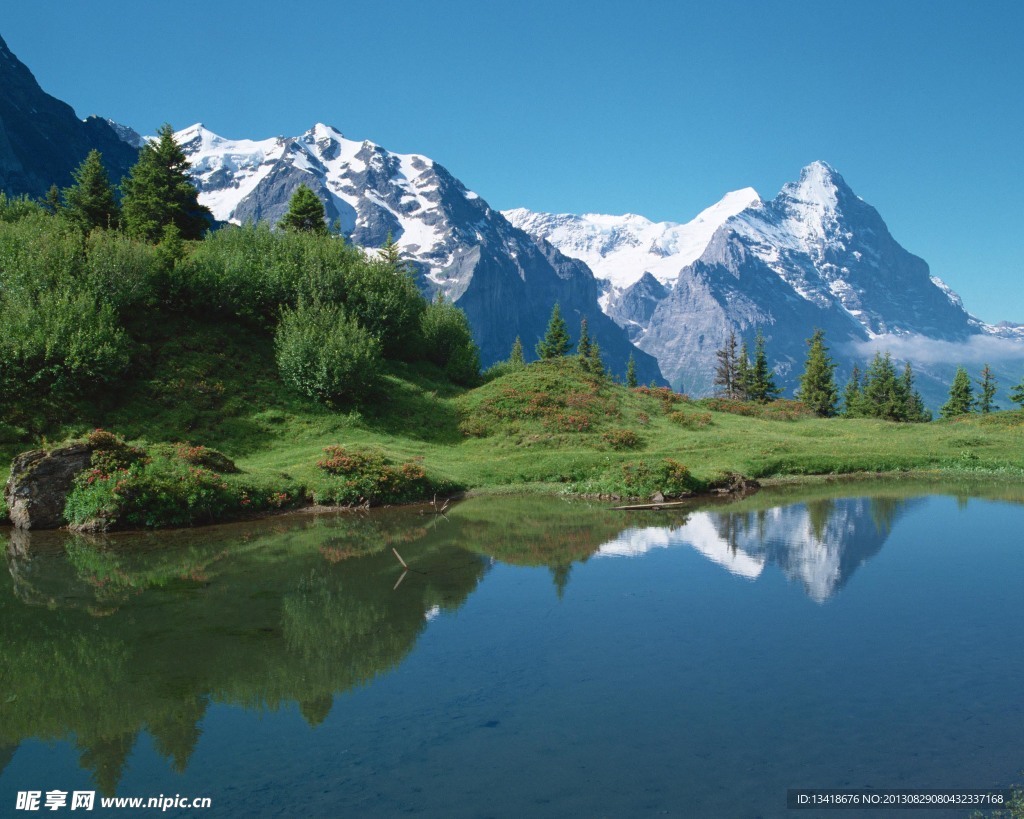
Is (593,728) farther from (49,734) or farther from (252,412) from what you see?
(252,412)

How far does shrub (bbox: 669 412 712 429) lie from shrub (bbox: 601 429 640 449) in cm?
899

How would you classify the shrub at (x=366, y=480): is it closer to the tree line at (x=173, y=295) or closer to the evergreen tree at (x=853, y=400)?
the tree line at (x=173, y=295)

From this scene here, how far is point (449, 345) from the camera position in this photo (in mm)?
66062

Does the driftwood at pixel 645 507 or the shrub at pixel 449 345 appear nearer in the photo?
the driftwood at pixel 645 507

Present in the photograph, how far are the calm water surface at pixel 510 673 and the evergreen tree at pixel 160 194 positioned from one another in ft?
166

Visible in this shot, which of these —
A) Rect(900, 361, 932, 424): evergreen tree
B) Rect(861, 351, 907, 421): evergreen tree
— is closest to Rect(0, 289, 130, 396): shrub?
Rect(861, 351, 907, 421): evergreen tree

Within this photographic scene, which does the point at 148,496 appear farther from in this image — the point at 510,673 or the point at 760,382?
the point at 760,382

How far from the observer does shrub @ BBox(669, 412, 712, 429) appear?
5469 centimetres

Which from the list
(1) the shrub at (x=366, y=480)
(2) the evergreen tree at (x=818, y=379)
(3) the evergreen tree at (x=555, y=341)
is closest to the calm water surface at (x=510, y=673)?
(1) the shrub at (x=366, y=480)

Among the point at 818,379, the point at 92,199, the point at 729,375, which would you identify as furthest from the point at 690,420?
the point at 729,375

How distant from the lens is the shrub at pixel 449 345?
63094 mm

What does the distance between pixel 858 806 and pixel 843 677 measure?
4235 millimetres

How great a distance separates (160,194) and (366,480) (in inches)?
2008

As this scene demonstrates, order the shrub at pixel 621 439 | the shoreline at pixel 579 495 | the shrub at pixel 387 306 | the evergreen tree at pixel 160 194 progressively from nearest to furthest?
the shoreline at pixel 579 495 → the shrub at pixel 621 439 → the shrub at pixel 387 306 → the evergreen tree at pixel 160 194
